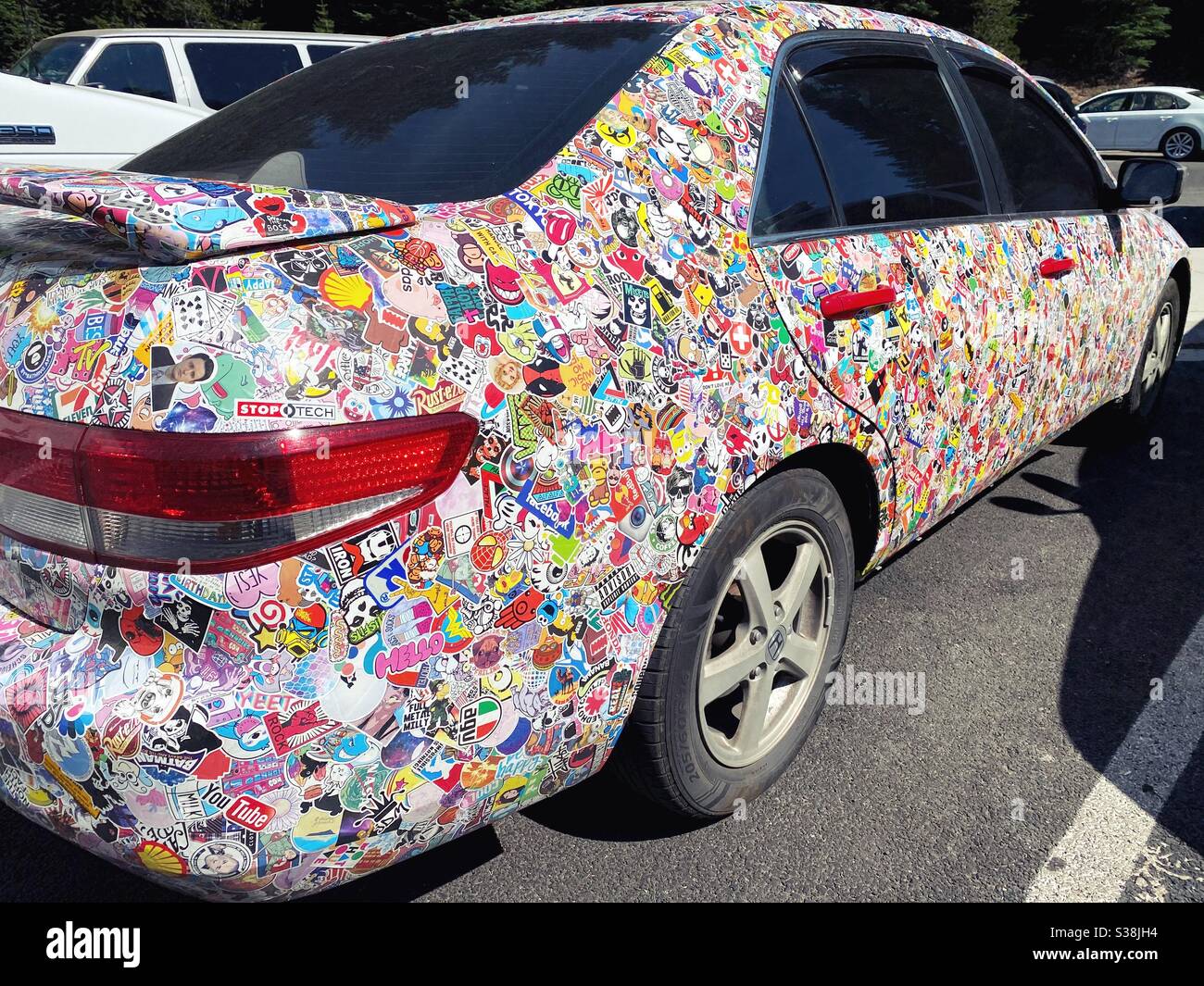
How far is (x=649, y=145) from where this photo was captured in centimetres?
179

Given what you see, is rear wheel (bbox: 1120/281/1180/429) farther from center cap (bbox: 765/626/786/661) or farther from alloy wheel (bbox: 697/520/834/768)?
center cap (bbox: 765/626/786/661)

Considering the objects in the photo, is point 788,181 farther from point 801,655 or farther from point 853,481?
point 801,655

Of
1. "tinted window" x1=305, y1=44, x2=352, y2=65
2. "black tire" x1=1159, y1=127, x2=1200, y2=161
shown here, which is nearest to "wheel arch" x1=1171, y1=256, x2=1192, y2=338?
"tinted window" x1=305, y1=44, x2=352, y2=65

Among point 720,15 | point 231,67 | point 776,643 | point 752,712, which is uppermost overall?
point 720,15

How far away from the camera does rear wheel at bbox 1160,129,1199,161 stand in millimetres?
20406

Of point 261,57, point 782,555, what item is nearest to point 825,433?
point 782,555

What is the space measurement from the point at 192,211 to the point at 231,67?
7.58 meters

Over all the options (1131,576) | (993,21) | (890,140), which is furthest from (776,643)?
(993,21)

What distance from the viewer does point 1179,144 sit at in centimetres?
2064

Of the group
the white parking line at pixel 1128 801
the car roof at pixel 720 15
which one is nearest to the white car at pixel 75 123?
the car roof at pixel 720 15

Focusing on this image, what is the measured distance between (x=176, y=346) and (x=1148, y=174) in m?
3.68

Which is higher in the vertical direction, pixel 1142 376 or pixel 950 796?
pixel 1142 376

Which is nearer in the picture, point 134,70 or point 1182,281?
point 1182,281

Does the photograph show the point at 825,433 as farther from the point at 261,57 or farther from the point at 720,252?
the point at 261,57
